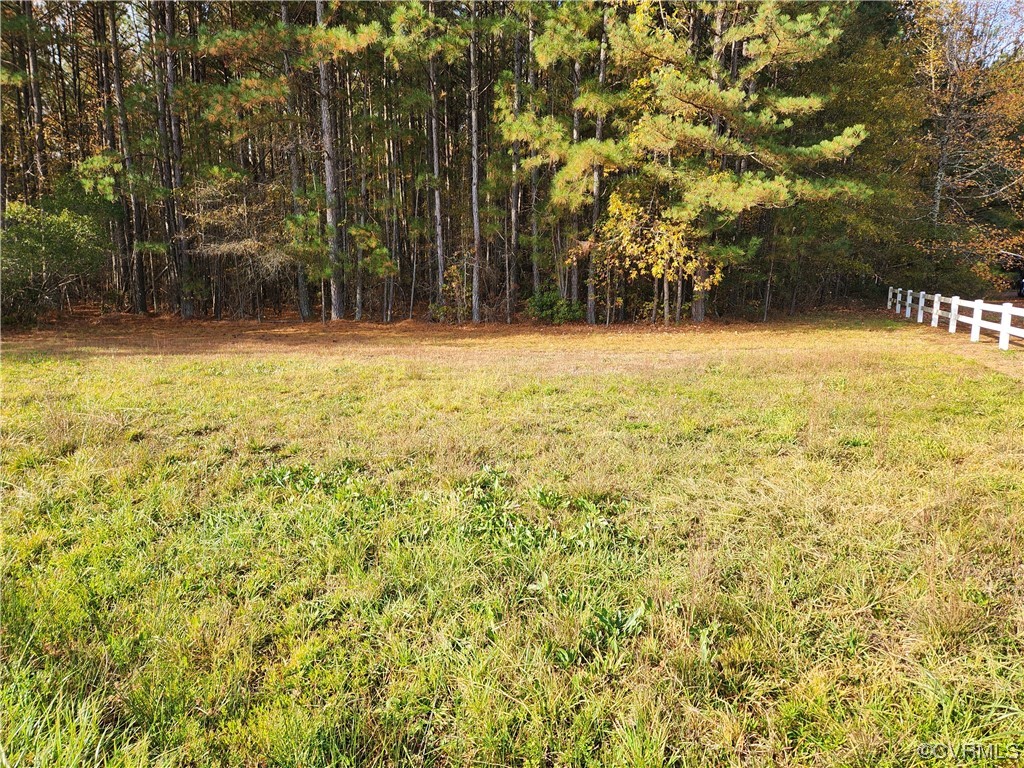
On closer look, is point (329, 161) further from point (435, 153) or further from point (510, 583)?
point (510, 583)

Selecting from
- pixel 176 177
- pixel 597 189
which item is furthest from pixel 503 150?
pixel 176 177

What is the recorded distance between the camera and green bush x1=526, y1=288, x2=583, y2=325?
62.7ft

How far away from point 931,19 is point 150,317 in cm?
3067

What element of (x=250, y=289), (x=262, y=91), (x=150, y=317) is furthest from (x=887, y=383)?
(x=150, y=317)

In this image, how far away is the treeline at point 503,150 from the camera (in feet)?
49.5

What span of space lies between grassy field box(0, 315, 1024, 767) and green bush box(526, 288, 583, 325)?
43.1ft

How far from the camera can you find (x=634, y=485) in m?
4.04

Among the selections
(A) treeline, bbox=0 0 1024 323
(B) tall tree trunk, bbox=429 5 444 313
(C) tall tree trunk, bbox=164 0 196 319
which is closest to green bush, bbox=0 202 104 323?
(A) treeline, bbox=0 0 1024 323

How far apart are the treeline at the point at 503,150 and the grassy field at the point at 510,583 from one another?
1181cm

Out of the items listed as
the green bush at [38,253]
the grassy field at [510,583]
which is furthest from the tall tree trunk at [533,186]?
the grassy field at [510,583]

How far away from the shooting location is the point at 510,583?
9.38ft

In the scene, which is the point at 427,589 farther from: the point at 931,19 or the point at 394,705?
the point at 931,19

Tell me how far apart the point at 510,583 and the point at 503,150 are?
62.0 feet

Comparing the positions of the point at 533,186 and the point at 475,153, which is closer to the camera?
the point at 475,153
